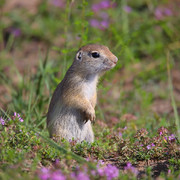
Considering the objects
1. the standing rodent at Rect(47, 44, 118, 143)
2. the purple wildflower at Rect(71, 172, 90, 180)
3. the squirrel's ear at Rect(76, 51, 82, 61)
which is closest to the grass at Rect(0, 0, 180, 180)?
the purple wildflower at Rect(71, 172, 90, 180)

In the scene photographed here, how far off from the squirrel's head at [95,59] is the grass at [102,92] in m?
0.50

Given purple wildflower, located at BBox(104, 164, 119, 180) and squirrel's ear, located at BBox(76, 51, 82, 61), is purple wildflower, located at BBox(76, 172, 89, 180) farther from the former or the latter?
squirrel's ear, located at BBox(76, 51, 82, 61)

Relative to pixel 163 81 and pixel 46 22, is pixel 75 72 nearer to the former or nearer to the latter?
pixel 163 81

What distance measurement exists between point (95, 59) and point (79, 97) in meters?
0.54

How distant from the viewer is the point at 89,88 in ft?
14.9

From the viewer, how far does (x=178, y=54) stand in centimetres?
804

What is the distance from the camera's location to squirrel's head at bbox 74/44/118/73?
14.7ft

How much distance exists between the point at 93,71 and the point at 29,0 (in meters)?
6.82

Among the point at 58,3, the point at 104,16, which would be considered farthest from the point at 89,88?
the point at 58,3

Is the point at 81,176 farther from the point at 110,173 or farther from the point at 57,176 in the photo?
the point at 110,173

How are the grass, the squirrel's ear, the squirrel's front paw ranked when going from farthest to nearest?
the squirrel's ear < the squirrel's front paw < the grass

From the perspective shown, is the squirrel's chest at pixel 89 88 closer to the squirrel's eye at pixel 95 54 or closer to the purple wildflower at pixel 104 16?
the squirrel's eye at pixel 95 54

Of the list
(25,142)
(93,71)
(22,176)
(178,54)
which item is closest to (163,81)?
(178,54)

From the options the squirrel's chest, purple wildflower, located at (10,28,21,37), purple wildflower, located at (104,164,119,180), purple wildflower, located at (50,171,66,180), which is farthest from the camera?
purple wildflower, located at (10,28,21,37)
